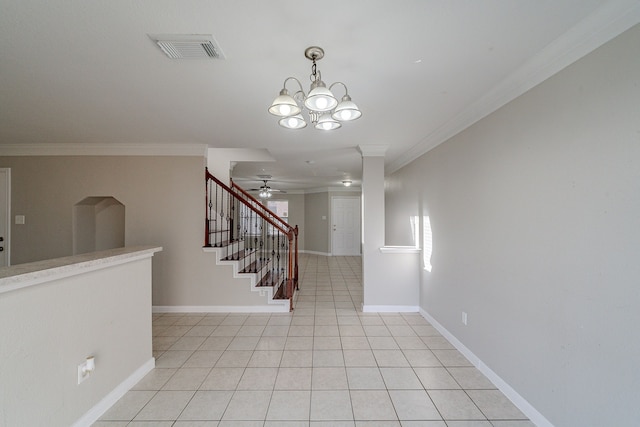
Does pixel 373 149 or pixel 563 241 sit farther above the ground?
pixel 373 149

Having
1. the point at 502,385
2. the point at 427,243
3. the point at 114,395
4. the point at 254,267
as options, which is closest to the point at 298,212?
the point at 254,267

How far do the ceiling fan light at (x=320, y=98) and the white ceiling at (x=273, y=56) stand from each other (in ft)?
1.02

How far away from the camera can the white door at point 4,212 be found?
3660 millimetres

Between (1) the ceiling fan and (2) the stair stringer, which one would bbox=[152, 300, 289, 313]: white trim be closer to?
(2) the stair stringer

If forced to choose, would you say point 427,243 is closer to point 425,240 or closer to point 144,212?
point 425,240

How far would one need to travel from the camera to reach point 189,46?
157cm

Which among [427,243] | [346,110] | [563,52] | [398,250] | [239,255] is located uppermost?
[563,52]

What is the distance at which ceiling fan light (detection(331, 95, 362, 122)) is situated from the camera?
155cm

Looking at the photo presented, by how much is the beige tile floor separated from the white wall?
271mm

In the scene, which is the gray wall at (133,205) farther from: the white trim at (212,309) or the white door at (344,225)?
the white door at (344,225)

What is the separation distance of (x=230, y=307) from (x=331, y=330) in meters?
1.62

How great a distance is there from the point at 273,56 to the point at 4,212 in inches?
190

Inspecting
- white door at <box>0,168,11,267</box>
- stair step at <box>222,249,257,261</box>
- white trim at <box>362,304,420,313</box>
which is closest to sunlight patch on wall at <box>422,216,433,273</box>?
white trim at <box>362,304,420,313</box>

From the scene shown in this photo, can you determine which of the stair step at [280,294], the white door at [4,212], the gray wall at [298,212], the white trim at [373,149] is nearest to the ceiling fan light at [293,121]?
the white trim at [373,149]
